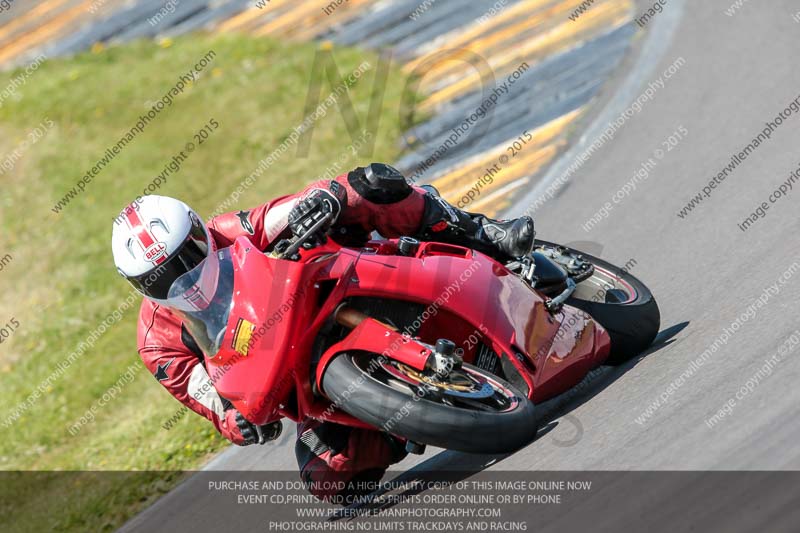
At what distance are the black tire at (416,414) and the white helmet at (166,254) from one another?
0.81 meters

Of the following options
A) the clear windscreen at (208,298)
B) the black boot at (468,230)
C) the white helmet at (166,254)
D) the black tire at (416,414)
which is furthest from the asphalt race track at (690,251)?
the white helmet at (166,254)

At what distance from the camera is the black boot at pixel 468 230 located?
20.4ft

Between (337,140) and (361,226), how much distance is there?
22.2 feet

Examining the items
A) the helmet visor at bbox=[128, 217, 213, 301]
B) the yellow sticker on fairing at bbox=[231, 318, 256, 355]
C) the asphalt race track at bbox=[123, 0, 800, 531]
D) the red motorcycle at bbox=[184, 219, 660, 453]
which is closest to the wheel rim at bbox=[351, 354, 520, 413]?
the red motorcycle at bbox=[184, 219, 660, 453]

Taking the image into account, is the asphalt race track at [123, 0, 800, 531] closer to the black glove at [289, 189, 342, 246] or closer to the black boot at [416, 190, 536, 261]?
the black boot at [416, 190, 536, 261]

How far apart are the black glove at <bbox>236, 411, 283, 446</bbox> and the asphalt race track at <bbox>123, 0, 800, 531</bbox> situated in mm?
986

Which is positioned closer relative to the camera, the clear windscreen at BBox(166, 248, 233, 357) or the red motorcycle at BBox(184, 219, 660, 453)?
the red motorcycle at BBox(184, 219, 660, 453)

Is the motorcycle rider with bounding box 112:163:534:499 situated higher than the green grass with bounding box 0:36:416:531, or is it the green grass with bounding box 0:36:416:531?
the motorcycle rider with bounding box 112:163:534:499

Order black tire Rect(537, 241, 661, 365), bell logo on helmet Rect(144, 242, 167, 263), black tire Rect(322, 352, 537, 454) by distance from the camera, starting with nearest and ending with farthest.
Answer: black tire Rect(322, 352, 537, 454), bell logo on helmet Rect(144, 242, 167, 263), black tire Rect(537, 241, 661, 365)

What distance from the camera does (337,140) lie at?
12781mm

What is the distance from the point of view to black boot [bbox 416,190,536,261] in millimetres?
6211

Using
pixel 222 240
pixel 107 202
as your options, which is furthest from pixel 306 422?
pixel 107 202

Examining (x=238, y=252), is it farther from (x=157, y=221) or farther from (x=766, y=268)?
(x=766, y=268)

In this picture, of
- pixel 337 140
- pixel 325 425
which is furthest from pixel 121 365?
pixel 325 425
